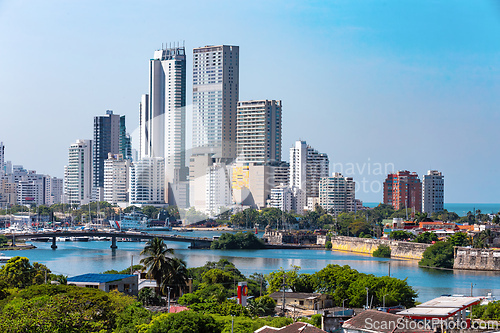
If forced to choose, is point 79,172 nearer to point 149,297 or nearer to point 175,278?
point 175,278

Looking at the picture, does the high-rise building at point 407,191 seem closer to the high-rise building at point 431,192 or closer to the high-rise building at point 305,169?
the high-rise building at point 431,192

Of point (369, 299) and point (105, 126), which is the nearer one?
point (369, 299)

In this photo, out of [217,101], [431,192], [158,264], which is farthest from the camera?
[217,101]

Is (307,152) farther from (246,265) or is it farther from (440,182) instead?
(246,265)

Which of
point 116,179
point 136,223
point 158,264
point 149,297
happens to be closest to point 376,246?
point 158,264

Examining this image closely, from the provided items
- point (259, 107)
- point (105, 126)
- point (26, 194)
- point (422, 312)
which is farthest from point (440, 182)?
point (422, 312)

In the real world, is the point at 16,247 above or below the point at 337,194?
below
